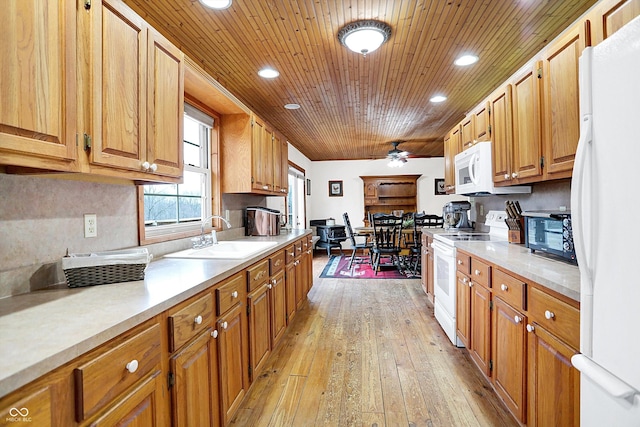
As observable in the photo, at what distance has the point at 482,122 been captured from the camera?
3037mm

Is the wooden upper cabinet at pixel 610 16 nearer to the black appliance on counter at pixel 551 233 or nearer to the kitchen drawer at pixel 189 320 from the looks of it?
the black appliance on counter at pixel 551 233

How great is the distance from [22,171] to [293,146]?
5.49 m

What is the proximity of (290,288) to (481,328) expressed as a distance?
1.68m

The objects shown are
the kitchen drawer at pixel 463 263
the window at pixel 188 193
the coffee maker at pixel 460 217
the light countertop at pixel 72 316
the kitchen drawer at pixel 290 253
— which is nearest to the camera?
the light countertop at pixel 72 316

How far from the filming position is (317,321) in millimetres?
3461

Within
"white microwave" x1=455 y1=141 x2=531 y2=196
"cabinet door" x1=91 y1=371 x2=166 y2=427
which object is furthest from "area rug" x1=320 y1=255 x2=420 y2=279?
"cabinet door" x1=91 y1=371 x2=166 y2=427

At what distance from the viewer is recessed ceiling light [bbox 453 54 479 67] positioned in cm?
276

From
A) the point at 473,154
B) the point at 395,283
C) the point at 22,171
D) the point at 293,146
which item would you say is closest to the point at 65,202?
the point at 22,171

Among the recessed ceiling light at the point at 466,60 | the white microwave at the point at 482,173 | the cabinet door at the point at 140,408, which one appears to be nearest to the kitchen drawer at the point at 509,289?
the white microwave at the point at 482,173

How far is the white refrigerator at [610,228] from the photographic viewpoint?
82 cm

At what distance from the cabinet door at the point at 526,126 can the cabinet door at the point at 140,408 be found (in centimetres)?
239

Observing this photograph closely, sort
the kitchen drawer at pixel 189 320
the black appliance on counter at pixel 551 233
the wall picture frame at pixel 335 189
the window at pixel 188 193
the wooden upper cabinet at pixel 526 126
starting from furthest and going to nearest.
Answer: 1. the wall picture frame at pixel 335 189
2. the window at pixel 188 193
3. the wooden upper cabinet at pixel 526 126
4. the black appliance on counter at pixel 551 233
5. the kitchen drawer at pixel 189 320

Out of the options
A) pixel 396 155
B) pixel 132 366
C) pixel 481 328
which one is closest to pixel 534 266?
pixel 481 328

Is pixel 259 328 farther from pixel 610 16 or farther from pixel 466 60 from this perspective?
pixel 466 60
